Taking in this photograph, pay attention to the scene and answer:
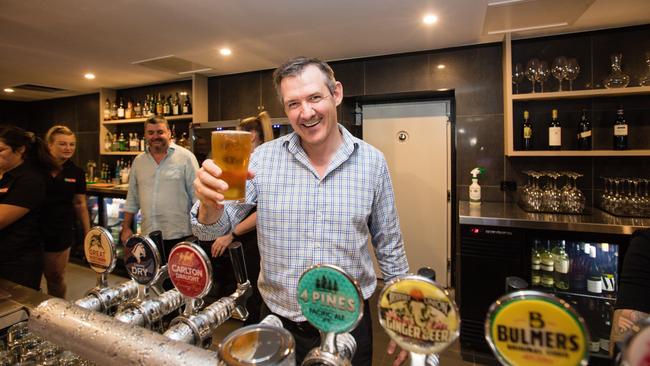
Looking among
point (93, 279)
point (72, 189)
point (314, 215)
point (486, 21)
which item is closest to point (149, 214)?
point (72, 189)

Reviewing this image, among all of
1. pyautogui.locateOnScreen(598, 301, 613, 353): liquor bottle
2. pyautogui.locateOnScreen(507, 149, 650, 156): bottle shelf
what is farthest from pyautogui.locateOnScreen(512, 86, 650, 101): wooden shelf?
pyautogui.locateOnScreen(598, 301, 613, 353): liquor bottle

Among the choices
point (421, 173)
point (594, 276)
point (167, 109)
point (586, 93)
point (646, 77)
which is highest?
point (167, 109)

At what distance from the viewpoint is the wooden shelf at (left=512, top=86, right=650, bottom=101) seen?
2537 mm

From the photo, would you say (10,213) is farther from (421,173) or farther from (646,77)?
(646,77)

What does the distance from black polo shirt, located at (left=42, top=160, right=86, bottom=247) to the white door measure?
2.94 m

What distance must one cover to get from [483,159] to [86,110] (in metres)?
5.79

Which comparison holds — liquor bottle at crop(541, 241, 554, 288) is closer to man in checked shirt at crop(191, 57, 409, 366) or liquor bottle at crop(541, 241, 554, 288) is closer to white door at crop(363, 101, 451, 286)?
white door at crop(363, 101, 451, 286)

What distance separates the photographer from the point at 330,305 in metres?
0.51

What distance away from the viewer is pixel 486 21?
8.39ft

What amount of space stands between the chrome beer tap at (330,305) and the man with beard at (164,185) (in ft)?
7.79

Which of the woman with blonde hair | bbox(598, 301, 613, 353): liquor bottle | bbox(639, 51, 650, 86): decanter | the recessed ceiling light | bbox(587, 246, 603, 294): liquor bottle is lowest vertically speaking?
bbox(598, 301, 613, 353): liquor bottle

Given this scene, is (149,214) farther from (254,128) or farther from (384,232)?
(384,232)

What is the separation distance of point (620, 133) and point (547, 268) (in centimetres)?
118

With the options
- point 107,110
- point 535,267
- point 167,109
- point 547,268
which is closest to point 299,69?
point 535,267
